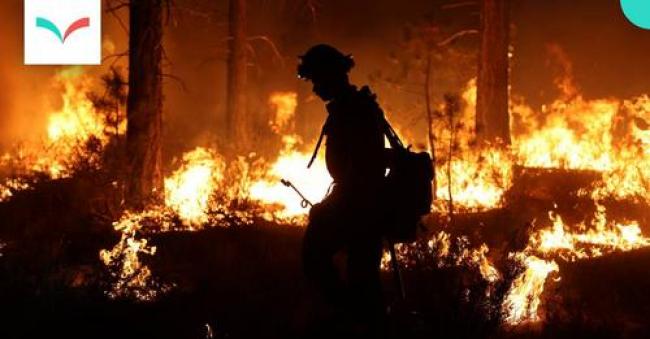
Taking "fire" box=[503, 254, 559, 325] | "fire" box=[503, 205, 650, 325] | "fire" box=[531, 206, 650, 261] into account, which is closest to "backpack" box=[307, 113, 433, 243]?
"fire" box=[503, 254, 559, 325]

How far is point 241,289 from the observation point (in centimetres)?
693

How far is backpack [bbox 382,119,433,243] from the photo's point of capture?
4.51 m

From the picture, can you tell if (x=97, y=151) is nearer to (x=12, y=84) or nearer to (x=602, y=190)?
(x=602, y=190)

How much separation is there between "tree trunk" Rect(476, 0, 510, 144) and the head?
9.94m

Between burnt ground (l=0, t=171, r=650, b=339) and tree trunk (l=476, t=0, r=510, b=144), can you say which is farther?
tree trunk (l=476, t=0, r=510, b=144)

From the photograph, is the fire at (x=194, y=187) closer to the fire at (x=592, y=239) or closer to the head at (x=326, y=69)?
the fire at (x=592, y=239)

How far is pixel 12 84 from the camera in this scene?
24.9m

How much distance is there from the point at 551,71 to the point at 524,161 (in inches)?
369

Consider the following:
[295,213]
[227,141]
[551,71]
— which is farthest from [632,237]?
[551,71]

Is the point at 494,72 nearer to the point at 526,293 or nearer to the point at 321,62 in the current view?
the point at 526,293

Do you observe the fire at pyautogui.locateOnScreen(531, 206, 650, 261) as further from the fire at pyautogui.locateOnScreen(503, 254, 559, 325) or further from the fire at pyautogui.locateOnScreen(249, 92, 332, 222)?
the fire at pyautogui.locateOnScreen(249, 92, 332, 222)

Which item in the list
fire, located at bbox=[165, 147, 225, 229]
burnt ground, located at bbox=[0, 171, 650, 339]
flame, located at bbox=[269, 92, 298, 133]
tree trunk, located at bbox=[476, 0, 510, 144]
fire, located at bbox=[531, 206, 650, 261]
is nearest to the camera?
burnt ground, located at bbox=[0, 171, 650, 339]

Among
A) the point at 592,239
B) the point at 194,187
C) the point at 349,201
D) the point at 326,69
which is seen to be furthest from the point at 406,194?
the point at 194,187

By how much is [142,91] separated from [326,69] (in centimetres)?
634
